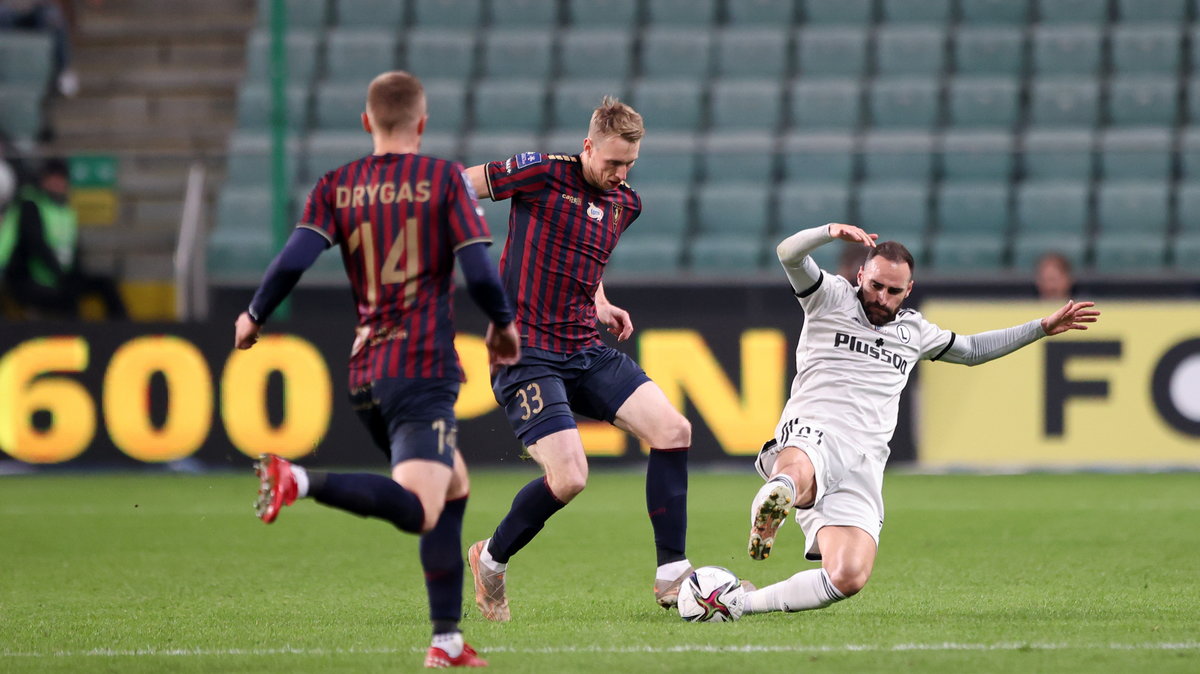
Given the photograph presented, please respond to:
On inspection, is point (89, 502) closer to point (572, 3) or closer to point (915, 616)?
point (915, 616)

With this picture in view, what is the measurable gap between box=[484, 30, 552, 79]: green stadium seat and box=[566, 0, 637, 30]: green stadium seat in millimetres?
463

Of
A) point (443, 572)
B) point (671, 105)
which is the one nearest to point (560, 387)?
point (443, 572)

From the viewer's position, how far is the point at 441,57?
1486 centimetres

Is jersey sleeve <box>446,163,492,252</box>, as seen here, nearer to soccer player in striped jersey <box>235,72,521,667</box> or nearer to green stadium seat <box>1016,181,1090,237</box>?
soccer player in striped jersey <box>235,72,521,667</box>

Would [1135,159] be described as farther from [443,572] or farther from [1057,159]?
[443,572]

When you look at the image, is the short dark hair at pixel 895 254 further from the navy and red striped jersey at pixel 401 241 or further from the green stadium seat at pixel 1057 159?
the green stadium seat at pixel 1057 159

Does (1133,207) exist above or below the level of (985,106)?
below

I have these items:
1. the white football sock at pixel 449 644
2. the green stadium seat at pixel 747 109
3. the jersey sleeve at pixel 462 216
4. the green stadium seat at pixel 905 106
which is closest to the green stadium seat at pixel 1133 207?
the green stadium seat at pixel 905 106

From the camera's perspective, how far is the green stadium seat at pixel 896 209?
12.2m

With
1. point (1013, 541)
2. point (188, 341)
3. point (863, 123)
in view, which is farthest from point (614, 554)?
point (863, 123)

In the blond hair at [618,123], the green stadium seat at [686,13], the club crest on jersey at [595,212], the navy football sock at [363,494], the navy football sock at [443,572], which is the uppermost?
the green stadium seat at [686,13]

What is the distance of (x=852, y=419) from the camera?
227 inches

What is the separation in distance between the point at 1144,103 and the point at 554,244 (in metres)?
9.18

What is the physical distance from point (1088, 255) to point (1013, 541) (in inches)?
201
